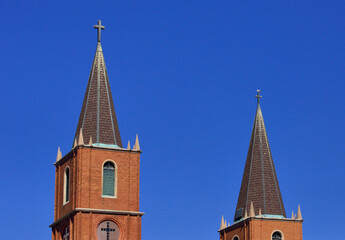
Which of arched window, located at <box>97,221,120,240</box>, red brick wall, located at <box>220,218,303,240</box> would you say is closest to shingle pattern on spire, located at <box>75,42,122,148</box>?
arched window, located at <box>97,221,120,240</box>

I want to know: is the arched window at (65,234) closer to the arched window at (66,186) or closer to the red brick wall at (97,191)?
the red brick wall at (97,191)

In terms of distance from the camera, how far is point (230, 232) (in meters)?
102

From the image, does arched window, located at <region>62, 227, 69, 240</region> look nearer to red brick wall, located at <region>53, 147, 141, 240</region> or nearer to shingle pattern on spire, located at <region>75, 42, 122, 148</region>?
red brick wall, located at <region>53, 147, 141, 240</region>

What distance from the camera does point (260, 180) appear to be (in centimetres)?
10019

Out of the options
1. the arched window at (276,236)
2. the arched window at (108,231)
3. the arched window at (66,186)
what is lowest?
the arched window at (108,231)

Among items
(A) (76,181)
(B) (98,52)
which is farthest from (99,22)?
(A) (76,181)

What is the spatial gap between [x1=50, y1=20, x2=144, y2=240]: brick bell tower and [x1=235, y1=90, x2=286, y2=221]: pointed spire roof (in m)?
14.8

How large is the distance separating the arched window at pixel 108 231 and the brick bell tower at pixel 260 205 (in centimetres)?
1516

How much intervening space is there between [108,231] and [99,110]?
404 inches

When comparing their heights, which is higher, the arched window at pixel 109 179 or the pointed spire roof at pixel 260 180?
the pointed spire roof at pixel 260 180

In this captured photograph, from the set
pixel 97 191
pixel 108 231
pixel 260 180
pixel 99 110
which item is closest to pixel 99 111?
pixel 99 110

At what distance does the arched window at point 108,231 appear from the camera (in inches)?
3418

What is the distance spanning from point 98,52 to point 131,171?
441 inches

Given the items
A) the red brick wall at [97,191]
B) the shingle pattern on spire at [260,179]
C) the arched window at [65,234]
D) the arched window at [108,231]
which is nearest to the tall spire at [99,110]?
the red brick wall at [97,191]
